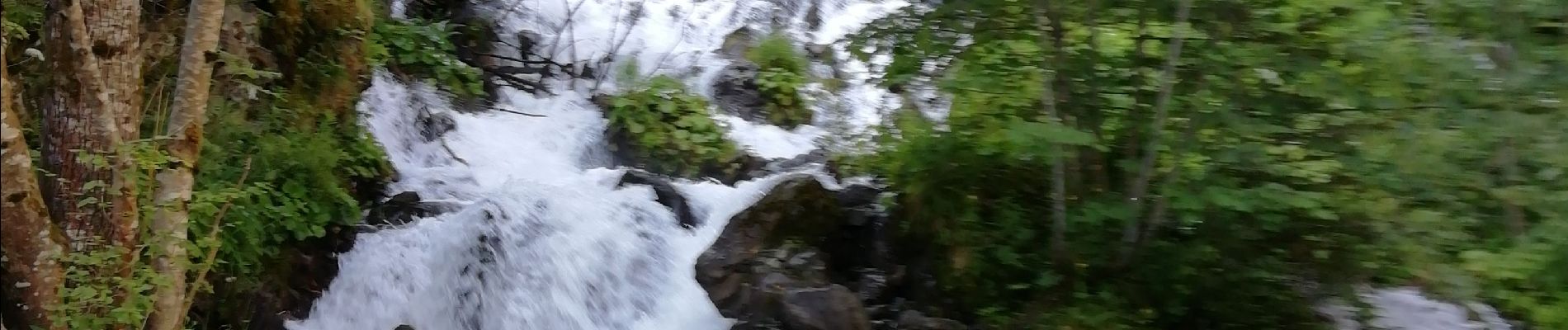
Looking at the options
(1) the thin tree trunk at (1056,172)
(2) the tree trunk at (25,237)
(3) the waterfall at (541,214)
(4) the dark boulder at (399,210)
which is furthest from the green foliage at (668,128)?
(2) the tree trunk at (25,237)

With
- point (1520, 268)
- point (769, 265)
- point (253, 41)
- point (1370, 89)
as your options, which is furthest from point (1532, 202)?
point (253, 41)

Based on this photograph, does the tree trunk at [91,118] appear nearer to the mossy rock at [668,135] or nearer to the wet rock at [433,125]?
the wet rock at [433,125]

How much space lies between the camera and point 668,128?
789 cm

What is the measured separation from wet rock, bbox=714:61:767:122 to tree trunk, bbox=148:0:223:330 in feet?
19.8

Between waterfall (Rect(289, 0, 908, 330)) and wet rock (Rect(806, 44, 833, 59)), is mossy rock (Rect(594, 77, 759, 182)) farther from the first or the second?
wet rock (Rect(806, 44, 833, 59))

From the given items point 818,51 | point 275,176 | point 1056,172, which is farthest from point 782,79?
point 275,176

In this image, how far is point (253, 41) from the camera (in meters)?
4.74

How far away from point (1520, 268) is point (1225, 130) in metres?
1.00

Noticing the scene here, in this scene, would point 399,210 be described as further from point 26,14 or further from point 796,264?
point 796,264

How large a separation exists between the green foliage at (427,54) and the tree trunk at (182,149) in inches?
167

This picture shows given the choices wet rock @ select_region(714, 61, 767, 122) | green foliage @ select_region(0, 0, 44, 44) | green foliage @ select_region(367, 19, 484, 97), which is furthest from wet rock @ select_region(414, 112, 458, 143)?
green foliage @ select_region(0, 0, 44, 44)

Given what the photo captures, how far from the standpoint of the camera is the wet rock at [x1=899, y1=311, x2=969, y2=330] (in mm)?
4625

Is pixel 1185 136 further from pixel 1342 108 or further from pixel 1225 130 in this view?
pixel 1342 108

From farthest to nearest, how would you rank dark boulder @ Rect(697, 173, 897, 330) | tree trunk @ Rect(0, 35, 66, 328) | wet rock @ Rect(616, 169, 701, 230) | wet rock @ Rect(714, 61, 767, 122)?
wet rock @ Rect(714, 61, 767, 122)
wet rock @ Rect(616, 169, 701, 230)
dark boulder @ Rect(697, 173, 897, 330)
tree trunk @ Rect(0, 35, 66, 328)
